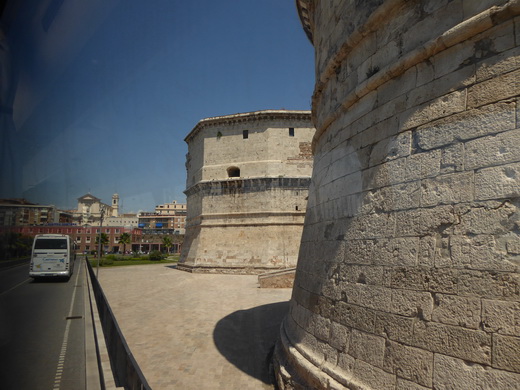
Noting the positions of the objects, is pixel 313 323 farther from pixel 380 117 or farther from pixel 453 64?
pixel 453 64

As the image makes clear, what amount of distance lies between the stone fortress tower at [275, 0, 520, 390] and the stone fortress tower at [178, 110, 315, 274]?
52.3 feet

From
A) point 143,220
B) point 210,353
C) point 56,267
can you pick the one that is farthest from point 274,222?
point 143,220

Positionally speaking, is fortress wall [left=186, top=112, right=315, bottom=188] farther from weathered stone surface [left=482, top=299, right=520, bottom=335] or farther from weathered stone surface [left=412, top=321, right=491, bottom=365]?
weathered stone surface [left=482, top=299, right=520, bottom=335]

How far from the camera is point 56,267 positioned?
15.7 m

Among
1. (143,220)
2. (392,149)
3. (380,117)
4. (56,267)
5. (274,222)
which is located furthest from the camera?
(143,220)

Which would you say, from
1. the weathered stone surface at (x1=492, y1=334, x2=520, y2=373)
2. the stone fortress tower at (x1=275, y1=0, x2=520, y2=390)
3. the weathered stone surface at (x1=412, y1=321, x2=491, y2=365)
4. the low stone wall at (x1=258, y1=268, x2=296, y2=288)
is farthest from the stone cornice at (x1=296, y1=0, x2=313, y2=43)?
the low stone wall at (x1=258, y1=268, x2=296, y2=288)

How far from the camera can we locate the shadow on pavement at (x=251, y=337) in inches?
247

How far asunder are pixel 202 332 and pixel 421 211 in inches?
262

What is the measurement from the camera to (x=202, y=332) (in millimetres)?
8391

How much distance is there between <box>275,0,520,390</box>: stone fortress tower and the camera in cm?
281

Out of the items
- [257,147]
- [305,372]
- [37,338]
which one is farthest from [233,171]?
[305,372]

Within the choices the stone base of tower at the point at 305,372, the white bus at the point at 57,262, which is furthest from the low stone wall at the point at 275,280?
the stone base of tower at the point at 305,372

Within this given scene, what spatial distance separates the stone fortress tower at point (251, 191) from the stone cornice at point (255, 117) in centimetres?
6

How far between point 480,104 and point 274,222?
18340mm
